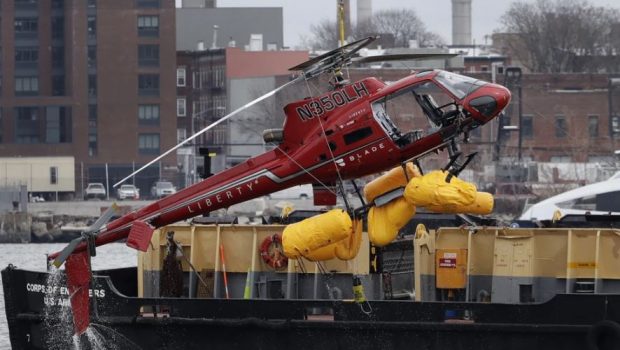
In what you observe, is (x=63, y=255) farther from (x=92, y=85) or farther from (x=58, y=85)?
(x=58, y=85)

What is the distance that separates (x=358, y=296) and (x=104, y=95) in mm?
89018

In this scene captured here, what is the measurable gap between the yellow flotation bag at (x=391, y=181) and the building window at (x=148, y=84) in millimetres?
87020

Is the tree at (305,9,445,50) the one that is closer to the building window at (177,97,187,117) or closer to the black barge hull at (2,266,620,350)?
the building window at (177,97,187,117)

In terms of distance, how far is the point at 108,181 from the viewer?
109938 millimetres

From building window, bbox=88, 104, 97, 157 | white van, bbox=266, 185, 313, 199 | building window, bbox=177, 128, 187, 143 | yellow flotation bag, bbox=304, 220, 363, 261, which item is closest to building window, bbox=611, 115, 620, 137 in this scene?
white van, bbox=266, 185, 313, 199

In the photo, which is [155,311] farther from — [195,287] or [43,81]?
[43,81]

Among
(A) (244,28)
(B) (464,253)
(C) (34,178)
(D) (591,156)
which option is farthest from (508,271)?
(A) (244,28)

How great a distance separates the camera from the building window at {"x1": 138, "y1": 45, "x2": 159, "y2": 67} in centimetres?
11200

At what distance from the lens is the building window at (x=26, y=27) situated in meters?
114

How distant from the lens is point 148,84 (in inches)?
4434

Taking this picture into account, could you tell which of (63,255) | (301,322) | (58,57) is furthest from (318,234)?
(58,57)

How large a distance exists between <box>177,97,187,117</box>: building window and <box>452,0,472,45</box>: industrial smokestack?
28.9m

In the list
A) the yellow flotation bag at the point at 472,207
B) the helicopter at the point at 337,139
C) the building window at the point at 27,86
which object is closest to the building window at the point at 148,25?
the building window at the point at 27,86

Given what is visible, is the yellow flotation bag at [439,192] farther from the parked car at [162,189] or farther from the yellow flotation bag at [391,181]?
the parked car at [162,189]
